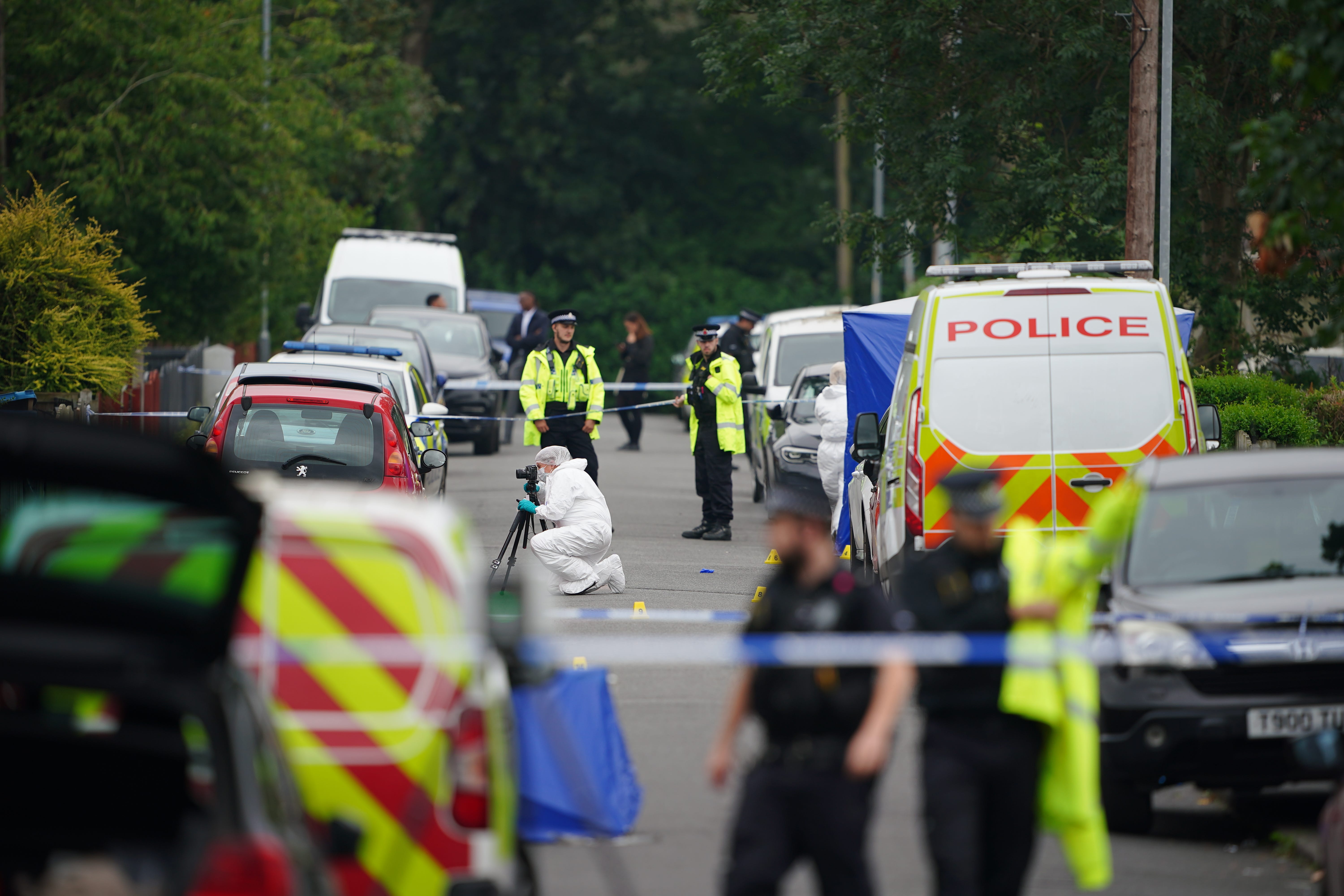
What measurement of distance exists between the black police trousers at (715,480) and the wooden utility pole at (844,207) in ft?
91.9

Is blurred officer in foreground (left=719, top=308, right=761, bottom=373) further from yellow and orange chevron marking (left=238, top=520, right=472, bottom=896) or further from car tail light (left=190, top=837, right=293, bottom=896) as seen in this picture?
car tail light (left=190, top=837, right=293, bottom=896)

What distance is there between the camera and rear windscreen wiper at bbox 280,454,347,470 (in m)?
12.9

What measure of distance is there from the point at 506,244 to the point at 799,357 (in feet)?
98.7

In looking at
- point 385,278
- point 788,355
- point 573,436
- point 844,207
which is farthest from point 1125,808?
point 844,207

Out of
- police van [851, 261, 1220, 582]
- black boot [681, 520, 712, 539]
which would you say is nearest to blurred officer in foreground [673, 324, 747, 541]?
black boot [681, 520, 712, 539]

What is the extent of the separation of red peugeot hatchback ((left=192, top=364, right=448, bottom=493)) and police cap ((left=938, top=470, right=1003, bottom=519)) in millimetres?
7689

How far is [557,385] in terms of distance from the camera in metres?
16.3

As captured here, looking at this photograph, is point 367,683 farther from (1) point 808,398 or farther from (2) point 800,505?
(1) point 808,398

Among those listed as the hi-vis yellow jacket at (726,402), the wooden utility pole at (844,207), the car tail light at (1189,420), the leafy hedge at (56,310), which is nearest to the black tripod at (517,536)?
the hi-vis yellow jacket at (726,402)

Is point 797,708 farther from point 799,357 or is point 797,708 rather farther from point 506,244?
point 506,244

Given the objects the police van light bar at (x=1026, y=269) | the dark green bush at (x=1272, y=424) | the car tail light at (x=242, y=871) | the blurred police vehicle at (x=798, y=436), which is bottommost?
the blurred police vehicle at (x=798, y=436)

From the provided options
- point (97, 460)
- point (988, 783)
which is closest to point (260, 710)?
point (97, 460)

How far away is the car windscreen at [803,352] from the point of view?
22344 millimetres

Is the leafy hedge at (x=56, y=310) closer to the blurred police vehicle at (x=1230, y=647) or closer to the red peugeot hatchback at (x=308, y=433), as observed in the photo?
the red peugeot hatchback at (x=308, y=433)
